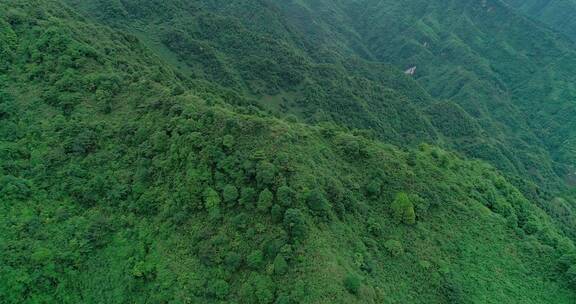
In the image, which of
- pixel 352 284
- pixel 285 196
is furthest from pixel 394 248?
pixel 285 196

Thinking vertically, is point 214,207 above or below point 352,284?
below

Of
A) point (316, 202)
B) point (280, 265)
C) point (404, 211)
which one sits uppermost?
point (316, 202)

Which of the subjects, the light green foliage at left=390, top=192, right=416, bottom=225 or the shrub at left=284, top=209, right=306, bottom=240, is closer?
the shrub at left=284, top=209, right=306, bottom=240

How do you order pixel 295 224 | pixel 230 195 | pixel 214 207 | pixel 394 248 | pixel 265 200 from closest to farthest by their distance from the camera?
1. pixel 295 224
2. pixel 265 200
3. pixel 230 195
4. pixel 214 207
5. pixel 394 248

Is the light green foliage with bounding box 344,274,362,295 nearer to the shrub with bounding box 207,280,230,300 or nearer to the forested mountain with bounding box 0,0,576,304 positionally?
the forested mountain with bounding box 0,0,576,304

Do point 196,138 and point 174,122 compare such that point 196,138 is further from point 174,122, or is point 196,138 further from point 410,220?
point 410,220

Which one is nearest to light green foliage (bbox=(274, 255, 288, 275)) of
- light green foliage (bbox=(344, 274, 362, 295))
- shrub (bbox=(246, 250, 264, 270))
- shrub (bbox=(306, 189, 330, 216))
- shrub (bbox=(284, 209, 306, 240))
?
shrub (bbox=(246, 250, 264, 270))

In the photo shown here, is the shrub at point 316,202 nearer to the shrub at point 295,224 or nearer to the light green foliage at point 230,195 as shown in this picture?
the shrub at point 295,224

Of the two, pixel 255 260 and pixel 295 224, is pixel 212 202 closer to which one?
pixel 255 260

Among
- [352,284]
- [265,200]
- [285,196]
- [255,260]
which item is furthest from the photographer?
[285,196]

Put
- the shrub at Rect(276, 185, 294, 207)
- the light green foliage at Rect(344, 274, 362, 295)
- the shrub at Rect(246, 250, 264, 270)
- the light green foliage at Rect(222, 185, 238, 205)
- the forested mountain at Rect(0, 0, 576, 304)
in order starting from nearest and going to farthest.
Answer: the light green foliage at Rect(344, 274, 362, 295) → the shrub at Rect(246, 250, 264, 270) → the forested mountain at Rect(0, 0, 576, 304) → the shrub at Rect(276, 185, 294, 207) → the light green foliage at Rect(222, 185, 238, 205)

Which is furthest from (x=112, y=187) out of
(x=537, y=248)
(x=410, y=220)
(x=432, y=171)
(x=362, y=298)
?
(x=537, y=248)
